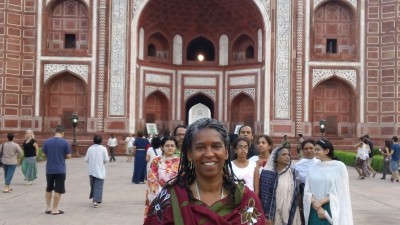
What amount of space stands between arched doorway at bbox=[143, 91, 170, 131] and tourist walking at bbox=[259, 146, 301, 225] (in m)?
22.6

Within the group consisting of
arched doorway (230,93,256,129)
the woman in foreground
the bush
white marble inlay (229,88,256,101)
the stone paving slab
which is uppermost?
white marble inlay (229,88,256,101)

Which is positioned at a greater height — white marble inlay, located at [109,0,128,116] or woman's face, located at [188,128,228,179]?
white marble inlay, located at [109,0,128,116]

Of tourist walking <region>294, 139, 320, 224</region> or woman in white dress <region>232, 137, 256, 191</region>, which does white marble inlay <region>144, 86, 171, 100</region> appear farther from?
woman in white dress <region>232, 137, 256, 191</region>

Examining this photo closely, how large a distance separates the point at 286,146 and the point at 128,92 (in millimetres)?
20241

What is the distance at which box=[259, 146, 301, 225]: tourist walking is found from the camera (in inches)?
191

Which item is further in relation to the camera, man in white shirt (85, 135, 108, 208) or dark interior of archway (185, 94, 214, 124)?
dark interior of archway (185, 94, 214, 124)

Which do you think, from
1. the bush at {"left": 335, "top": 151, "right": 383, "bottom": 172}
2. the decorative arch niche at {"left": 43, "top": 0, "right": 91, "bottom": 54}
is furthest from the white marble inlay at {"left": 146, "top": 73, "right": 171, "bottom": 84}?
the bush at {"left": 335, "top": 151, "right": 383, "bottom": 172}

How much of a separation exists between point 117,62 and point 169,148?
65.6ft

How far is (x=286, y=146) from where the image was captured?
5.02 metres

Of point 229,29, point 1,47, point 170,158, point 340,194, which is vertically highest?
point 229,29

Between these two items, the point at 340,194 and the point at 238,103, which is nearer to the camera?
the point at 340,194

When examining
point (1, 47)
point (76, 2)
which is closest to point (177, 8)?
point (76, 2)

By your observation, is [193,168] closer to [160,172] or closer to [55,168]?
[160,172]

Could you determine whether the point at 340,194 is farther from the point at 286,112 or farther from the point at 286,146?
the point at 286,112
